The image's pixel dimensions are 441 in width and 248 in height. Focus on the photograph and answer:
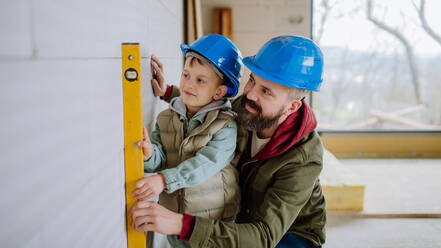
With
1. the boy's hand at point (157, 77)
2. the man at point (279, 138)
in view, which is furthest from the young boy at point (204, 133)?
the boy's hand at point (157, 77)

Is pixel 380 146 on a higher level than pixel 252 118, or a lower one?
lower

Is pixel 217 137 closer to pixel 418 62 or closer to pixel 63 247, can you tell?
pixel 63 247

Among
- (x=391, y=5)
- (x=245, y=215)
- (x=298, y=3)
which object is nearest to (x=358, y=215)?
(x=245, y=215)

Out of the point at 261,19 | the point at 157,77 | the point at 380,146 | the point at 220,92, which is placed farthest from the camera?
the point at 380,146

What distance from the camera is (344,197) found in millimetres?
3273

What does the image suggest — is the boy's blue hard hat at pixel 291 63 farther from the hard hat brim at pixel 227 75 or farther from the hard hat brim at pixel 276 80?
the hard hat brim at pixel 227 75

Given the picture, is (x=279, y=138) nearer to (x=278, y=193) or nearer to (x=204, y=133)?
(x=278, y=193)

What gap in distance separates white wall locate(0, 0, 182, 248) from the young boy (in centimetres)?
31

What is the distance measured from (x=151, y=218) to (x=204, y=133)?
398 millimetres

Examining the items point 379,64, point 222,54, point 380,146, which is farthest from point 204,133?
point 379,64

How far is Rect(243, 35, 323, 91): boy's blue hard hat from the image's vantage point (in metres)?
1.38

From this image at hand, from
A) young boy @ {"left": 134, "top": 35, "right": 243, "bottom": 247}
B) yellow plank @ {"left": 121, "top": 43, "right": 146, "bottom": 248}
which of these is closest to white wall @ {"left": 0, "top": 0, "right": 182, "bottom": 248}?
yellow plank @ {"left": 121, "top": 43, "right": 146, "bottom": 248}

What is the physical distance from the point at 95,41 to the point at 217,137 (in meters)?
Answer: 0.64

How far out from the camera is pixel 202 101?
138 cm
